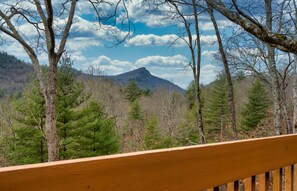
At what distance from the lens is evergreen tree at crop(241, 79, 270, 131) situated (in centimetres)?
2138

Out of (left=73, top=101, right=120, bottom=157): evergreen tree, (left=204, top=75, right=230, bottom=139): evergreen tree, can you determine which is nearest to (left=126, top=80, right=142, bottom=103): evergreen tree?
(left=204, top=75, right=230, bottom=139): evergreen tree

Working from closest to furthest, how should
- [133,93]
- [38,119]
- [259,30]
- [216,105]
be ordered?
[259,30]
[38,119]
[216,105]
[133,93]

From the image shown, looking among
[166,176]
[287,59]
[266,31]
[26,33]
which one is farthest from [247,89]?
[166,176]

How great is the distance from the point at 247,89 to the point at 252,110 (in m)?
1.44

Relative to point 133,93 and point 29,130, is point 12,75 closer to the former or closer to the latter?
point 29,130

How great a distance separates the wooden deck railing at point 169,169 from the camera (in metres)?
0.76

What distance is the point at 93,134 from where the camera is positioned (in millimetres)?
14672

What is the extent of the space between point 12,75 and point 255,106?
15184 mm

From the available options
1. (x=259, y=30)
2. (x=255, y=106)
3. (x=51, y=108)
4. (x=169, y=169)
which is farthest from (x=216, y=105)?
(x=169, y=169)

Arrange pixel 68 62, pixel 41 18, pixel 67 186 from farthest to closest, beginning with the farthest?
pixel 68 62 → pixel 41 18 → pixel 67 186

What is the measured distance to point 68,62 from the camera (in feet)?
46.0

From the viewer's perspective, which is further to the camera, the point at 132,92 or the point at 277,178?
the point at 132,92

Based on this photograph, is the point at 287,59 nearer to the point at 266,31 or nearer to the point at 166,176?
the point at 266,31

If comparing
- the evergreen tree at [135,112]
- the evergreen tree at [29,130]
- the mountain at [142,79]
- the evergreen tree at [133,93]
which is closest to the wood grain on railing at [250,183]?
the evergreen tree at [29,130]
